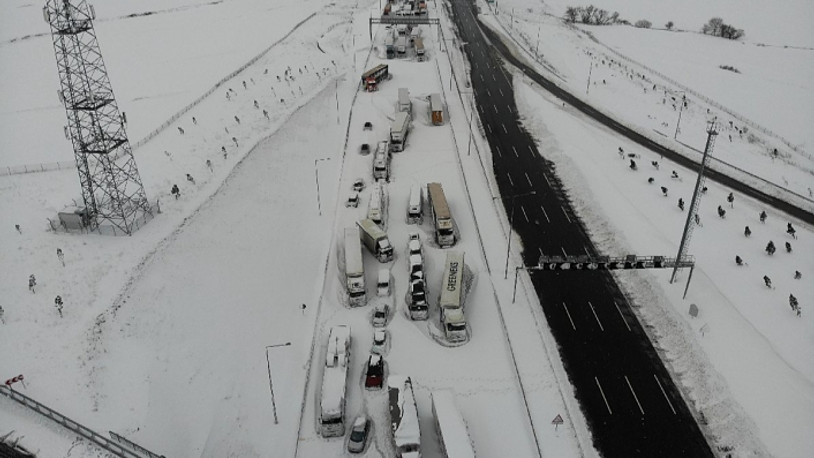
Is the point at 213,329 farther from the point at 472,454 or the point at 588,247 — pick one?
the point at 588,247

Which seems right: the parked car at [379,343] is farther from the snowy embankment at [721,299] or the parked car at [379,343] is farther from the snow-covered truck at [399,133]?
the snow-covered truck at [399,133]

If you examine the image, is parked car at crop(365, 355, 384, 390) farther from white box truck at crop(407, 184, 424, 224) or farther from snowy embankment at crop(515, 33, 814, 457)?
snowy embankment at crop(515, 33, 814, 457)

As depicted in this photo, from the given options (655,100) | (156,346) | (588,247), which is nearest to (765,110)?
(655,100)

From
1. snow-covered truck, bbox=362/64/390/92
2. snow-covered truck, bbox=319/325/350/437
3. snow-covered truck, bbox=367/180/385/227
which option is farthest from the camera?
snow-covered truck, bbox=362/64/390/92

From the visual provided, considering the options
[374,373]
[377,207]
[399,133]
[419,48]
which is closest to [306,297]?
[374,373]

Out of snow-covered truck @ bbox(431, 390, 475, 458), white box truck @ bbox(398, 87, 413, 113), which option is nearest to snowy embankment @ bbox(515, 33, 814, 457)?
snow-covered truck @ bbox(431, 390, 475, 458)

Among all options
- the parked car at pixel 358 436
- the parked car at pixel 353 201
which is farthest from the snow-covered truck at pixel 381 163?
the parked car at pixel 358 436
